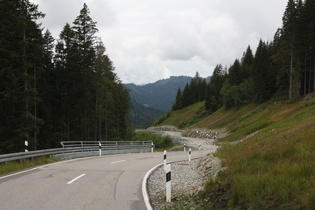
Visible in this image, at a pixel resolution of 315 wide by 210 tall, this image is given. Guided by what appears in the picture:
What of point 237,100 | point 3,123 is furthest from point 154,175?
point 237,100

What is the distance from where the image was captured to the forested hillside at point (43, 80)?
787 inches

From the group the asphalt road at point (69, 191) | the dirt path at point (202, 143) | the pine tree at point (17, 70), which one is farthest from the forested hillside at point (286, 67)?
the asphalt road at point (69, 191)

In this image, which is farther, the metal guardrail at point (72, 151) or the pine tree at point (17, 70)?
the pine tree at point (17, 70)

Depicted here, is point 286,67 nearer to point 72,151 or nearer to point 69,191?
point 72,151

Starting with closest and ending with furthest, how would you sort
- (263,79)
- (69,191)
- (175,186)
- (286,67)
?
1. (69,191)
2. (175,186)
3. (286,67)
4. (263,79)

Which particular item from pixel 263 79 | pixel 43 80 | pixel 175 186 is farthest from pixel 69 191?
pixel 263 79

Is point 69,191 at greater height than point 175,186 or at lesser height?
greater

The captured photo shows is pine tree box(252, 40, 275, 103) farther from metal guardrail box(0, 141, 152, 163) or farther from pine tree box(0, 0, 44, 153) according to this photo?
pine tree box(0, 0, 44, 153)

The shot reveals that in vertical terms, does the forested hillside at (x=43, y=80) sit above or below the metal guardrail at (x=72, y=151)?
above

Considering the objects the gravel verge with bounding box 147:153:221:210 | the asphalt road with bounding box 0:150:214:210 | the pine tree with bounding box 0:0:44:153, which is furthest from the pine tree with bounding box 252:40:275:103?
the asphalt road with bounding box 0:150:214:210

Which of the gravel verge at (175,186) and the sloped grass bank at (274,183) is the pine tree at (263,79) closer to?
the gravel verge at (175,186)

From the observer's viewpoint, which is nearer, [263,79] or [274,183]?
[274,183]

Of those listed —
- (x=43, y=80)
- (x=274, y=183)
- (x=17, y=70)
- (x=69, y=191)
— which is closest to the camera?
(x=274, y=183)

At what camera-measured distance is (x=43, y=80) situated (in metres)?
26.5
